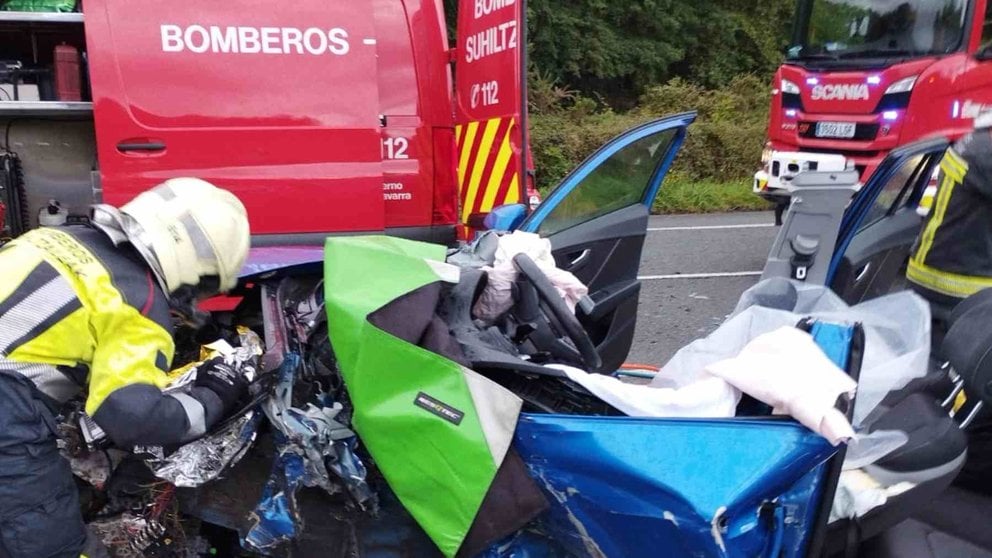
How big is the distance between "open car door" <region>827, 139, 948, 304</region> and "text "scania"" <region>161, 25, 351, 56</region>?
2413 mm

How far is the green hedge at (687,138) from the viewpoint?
501 inches

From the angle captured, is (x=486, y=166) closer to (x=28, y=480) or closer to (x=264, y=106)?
(x=264, y=106)

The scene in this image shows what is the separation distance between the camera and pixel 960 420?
7.03ft

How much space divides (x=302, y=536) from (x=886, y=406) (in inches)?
57.1

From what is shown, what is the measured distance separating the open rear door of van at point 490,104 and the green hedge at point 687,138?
802 cm

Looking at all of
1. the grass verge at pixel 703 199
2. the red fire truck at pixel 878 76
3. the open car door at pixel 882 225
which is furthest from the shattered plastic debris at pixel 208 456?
the grass verge at pixel 703 199

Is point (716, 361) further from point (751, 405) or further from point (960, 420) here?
point (960, 420)

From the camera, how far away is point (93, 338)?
72.4 inches

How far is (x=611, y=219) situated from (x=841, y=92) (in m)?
4.73

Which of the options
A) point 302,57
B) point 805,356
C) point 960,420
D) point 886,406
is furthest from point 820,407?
point 302,57

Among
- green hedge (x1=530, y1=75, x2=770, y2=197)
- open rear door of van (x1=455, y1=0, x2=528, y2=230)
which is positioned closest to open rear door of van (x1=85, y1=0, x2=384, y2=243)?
open rear door of van (x1=455, y1=0, x2=528, y2=230)

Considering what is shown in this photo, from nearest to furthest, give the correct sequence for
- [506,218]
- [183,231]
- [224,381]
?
[183,231]
[224,381]
[506,218]

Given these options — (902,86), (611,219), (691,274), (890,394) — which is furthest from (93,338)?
(902,86)

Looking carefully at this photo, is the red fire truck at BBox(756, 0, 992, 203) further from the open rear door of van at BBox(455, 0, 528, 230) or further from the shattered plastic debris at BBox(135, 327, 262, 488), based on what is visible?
the shattered plastic debris at BBox(135, 327, 262, 488)
